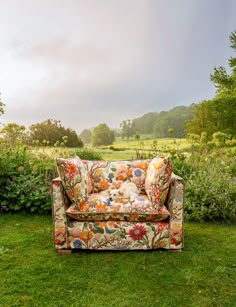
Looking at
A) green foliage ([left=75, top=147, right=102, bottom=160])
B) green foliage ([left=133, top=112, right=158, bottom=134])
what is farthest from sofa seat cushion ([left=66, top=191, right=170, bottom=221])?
green foliage ([left=133, top=112, right=158, bottom=134])

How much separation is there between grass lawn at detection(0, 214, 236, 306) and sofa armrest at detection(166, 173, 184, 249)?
125 millimetres

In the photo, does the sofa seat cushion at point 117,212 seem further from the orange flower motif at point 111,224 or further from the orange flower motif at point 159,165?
the orange flower motif at point 159,165

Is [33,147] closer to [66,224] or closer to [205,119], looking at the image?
[66,224]

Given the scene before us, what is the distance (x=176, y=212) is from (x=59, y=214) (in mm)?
1016

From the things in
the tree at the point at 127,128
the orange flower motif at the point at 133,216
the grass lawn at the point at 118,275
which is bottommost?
the grass lawn at the point at 118,275

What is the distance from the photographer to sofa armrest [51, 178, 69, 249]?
2551 millimetres

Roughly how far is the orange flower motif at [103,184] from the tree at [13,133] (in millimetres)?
2465

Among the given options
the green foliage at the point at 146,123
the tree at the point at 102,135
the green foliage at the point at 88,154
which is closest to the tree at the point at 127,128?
the tree at the point at 102,135

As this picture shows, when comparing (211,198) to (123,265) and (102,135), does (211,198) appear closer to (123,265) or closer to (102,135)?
(123,265)

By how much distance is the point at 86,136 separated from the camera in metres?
9.22

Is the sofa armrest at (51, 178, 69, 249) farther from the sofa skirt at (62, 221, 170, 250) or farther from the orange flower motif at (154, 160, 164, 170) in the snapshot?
the orange flower motif at (154, 160, 164, 170)

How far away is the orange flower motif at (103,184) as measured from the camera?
3.15m

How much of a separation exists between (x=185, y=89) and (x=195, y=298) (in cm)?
654

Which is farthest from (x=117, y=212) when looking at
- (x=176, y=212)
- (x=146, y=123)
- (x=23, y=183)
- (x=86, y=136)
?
(x=146, y=123)
